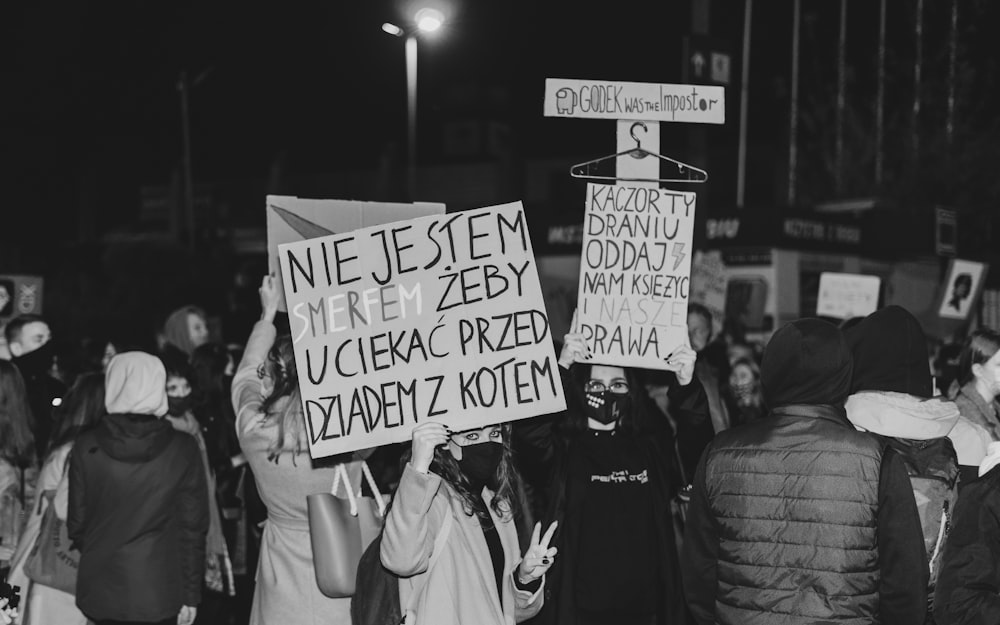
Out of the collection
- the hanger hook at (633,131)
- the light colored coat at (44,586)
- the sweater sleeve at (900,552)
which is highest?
the hanger hook at (633,131)

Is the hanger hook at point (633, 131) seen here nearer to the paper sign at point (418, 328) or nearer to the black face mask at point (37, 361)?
the paper sign at point (418, 328)

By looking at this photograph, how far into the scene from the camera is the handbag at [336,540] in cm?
419

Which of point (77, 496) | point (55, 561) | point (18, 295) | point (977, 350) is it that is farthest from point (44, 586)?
point (18, 295)

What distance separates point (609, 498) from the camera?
17.2 ft

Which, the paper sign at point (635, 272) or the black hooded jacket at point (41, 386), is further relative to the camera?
the black hooded jacket at point (41, 386)

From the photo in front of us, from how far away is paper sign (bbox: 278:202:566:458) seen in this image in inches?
157

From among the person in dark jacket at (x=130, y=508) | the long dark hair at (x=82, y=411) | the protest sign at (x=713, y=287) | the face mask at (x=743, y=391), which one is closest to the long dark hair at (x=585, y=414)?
the person in dark jacket at (x=130, y=508)

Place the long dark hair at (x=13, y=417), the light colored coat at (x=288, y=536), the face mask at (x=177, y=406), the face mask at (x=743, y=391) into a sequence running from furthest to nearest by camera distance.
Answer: the face mask at (x=743, y=391) < the face mask at (x=177, y=406) < the long dark hair at (x=13, y=417) < the light colored coat at (x=288, y=536)

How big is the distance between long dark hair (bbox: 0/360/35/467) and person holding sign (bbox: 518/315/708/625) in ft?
9.78

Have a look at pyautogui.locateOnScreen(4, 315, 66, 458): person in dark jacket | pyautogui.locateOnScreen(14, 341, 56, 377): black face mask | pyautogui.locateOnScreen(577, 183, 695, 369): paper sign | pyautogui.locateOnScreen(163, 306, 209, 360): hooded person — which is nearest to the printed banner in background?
pyautogui.locateOnScreen(163, 306, 209, 360): hooded person

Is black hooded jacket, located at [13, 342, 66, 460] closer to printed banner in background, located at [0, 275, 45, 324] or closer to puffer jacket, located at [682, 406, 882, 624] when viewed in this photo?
printed banner in background, located at [0, 275, 45, 324]

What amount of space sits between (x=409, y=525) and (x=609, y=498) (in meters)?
1.88

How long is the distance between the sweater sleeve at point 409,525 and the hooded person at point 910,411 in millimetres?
1545

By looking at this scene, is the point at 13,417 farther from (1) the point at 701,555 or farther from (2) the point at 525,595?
→ (1) the point at 701,555
